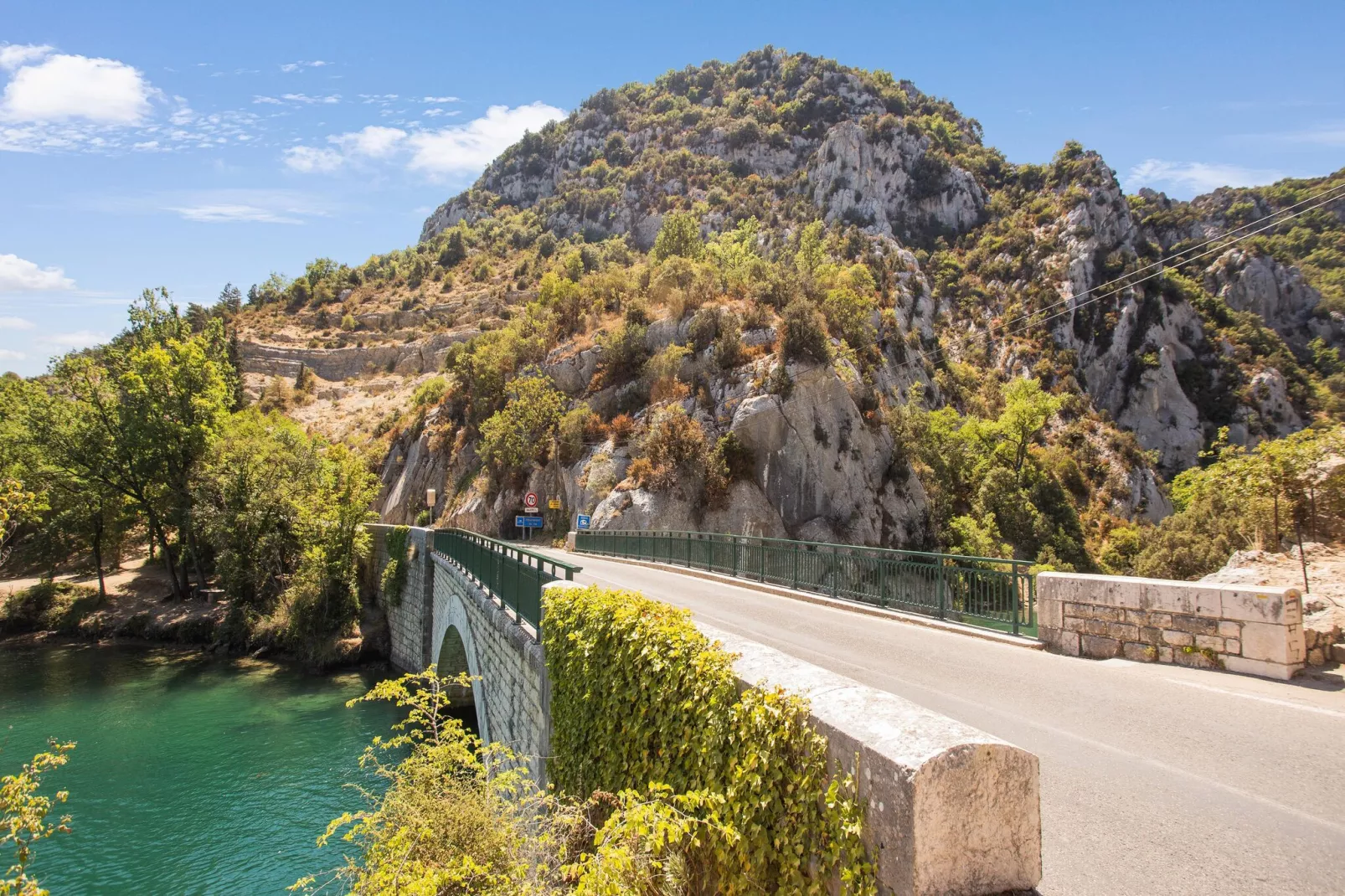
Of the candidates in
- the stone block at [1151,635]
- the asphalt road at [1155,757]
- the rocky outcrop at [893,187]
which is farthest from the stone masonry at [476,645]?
the rocky outcrop at [893,187]

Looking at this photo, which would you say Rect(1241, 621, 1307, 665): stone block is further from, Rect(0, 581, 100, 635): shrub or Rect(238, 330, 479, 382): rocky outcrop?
Rect(238, 330, 479, 382): rocky outcrop

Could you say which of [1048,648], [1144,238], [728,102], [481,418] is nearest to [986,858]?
[1048,648]

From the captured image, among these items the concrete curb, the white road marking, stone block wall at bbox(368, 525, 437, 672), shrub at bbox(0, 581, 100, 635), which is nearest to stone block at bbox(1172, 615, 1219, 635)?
the white road marking

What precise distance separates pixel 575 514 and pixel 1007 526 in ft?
91.7

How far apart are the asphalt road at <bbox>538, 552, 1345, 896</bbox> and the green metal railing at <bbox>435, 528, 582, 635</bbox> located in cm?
319

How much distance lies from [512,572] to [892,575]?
655 cm

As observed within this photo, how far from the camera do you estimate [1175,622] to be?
7.40 meters

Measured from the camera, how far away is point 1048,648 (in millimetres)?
8492

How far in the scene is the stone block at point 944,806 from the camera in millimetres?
2494

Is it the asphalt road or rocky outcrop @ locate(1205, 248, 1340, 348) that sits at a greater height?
rocky outcrop @ locate(1205, 248, 1340, 348)

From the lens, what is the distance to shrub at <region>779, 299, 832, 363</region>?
34.8 m

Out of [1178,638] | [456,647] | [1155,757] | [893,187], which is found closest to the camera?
[1155,757]

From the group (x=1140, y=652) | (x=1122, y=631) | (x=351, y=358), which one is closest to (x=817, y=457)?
(x=1122, y=631)

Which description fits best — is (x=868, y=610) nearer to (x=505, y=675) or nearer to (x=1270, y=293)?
(x=505, y=675)
